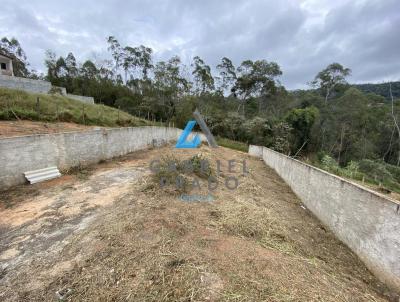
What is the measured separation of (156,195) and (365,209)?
361 cm

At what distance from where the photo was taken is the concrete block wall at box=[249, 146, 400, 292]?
2.67 m

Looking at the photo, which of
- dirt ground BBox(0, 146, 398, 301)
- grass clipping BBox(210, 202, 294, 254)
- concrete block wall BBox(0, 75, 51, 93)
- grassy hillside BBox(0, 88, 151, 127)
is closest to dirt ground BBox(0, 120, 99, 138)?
grassy hillside BBox(0, 88, 151, 127)

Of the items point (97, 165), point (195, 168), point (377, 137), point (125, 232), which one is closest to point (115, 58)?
point (97, 165)

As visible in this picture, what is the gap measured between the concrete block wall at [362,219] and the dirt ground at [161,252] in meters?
0.19

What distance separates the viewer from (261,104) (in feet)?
98.0

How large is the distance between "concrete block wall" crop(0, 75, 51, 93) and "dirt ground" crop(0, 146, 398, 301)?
13843mm

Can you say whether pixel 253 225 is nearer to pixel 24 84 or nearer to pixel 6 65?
pixel 24 84

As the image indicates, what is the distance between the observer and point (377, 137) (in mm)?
22641

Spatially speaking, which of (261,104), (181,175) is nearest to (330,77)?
(261,104)

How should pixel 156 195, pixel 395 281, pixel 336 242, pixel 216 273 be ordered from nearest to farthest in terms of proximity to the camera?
1. pixel 216 273
2. pixel 395 281
3. pixel 336 242
4. pixel 156 195

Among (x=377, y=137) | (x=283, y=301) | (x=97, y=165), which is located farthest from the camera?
(x=377, y=137)

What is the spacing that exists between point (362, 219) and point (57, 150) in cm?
692

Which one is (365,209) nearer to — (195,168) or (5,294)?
(195,168)

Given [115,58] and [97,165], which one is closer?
[97,165]
